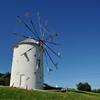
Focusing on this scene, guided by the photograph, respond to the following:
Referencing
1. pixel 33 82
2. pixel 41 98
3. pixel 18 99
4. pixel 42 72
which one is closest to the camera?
pixel 18 99

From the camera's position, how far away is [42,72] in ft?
106

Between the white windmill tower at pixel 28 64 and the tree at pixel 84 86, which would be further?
the tree at pixel 84 86

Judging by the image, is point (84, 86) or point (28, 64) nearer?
point (28, 64)

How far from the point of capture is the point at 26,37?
3095 cm

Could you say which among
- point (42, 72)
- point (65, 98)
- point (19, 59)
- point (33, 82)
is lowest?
point (65, 98)

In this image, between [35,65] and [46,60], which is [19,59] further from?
[46,60]

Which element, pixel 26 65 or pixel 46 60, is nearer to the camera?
pixel 26 65

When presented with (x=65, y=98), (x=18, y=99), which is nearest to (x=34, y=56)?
(x=65, y=98)

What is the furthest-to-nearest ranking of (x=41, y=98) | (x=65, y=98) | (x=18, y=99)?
(x=65, y=98) → (x=41, y=98) → (x=18, y=99)

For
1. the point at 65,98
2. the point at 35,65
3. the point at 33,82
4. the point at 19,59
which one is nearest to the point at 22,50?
the point at 19,59

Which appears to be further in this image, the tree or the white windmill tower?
the tree

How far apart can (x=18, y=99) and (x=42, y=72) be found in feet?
51.0

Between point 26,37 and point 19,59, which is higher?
point 26,37

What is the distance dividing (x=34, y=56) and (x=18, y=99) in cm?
1466
